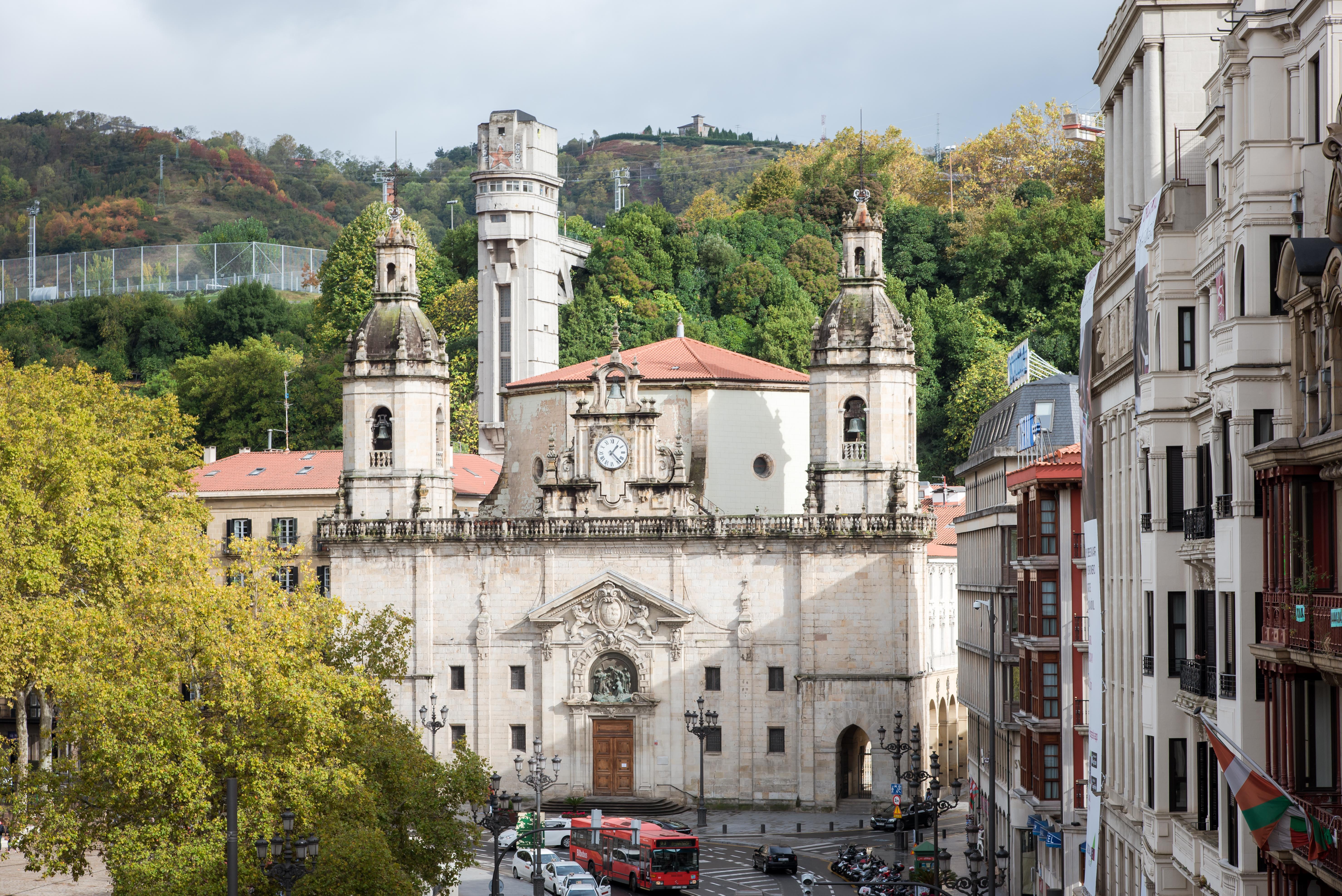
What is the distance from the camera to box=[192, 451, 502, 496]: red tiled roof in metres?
86.8

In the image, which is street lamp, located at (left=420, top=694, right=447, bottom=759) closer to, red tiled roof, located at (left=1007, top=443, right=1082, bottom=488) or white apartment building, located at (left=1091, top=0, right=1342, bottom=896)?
red tiled roof, located at (left=1007, top=443, right=1082, bottom=488)

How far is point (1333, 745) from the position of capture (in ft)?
73.7

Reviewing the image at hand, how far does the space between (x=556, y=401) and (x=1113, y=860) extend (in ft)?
140

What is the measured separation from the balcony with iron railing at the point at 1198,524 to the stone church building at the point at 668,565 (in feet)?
128

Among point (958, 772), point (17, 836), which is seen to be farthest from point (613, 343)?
point (17, 836)

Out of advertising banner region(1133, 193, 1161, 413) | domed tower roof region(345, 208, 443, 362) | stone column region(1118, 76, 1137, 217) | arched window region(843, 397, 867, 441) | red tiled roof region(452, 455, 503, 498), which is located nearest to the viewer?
advertising banner region(1133, 193, 1161, 413)

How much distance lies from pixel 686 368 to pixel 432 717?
17454mm

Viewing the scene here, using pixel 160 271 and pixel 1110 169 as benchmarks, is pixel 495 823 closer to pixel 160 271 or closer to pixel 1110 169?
pixel 1110 169

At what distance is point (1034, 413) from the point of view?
186 feet

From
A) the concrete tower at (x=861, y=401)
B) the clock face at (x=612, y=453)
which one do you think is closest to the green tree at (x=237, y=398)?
the clock face at (x=612, y=453)

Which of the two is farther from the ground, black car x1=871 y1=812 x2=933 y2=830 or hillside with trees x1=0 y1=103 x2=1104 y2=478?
hillside with trees x1=0 y1=103 x2=1104 y2=478

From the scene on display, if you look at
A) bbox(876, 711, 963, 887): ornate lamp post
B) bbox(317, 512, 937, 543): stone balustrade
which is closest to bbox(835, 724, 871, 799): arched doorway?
bbox(876, 711, 963, 887): ornate lamp post

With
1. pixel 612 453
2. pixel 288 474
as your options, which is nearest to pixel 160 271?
pixel 288 474

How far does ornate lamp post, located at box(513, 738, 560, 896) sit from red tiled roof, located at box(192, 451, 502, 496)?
1881 cm
